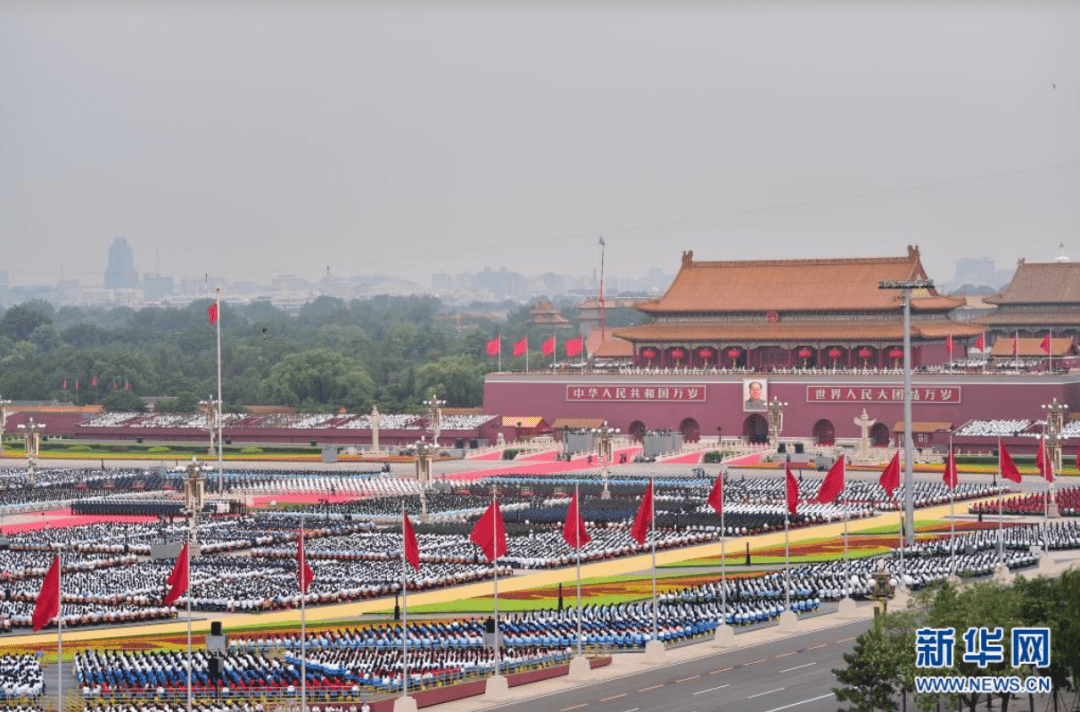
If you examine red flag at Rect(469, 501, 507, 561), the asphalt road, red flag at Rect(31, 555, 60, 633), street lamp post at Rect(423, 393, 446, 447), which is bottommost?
the asphalt road

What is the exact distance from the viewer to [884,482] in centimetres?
6450

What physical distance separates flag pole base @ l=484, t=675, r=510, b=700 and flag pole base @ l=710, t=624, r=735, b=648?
312 inches

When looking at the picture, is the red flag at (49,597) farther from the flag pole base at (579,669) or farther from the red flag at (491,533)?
the flag pole base at (579,669)

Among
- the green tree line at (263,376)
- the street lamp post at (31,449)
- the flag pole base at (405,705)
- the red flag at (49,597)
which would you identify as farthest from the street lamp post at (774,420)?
the red flag at (49,597)

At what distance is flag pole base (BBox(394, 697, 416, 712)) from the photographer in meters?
40.5

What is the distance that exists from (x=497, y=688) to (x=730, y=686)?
16.9 feet

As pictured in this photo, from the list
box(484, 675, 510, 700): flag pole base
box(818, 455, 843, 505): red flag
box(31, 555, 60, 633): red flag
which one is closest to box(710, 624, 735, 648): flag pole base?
box(484, 675, 510, 700): flag pole base

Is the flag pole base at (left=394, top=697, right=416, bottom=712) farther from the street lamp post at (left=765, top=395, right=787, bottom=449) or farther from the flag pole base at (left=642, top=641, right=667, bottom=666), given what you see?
the street lamp post at (left=765, top=395, right=787, bottom=449)

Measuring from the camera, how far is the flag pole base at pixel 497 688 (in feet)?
141

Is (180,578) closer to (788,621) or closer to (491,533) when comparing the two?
(491,533)

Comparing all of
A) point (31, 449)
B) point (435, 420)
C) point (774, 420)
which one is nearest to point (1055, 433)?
point (774, 420)

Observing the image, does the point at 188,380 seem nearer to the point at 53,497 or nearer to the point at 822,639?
the point at 53,497

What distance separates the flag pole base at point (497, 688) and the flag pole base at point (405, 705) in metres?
2.86

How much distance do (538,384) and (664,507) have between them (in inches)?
1533
